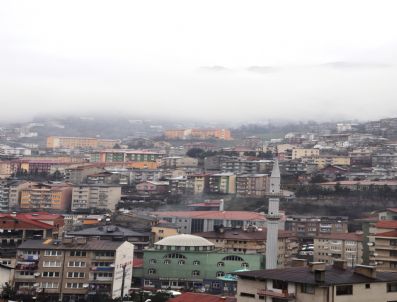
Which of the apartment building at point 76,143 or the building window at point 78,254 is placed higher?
the apartment building at point 76,143

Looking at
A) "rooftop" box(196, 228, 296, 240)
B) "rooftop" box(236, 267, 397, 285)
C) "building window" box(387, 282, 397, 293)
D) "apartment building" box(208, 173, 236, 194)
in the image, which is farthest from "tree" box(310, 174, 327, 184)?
"building window" box(387, 282, 397, 293)

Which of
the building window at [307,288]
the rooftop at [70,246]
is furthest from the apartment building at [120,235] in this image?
the building window at [307,288]

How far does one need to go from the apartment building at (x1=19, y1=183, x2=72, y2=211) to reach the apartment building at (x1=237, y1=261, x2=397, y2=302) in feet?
224

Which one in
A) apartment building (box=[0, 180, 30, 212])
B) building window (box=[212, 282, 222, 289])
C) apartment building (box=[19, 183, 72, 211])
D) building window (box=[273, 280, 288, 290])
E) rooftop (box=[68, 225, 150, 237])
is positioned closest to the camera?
building window (box=[273, 280, 288, 290])

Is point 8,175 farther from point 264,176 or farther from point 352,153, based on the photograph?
point 352,153

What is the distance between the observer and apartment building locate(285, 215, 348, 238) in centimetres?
6788

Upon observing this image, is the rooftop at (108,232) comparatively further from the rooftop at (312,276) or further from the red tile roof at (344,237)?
the rooftop at (312,276)

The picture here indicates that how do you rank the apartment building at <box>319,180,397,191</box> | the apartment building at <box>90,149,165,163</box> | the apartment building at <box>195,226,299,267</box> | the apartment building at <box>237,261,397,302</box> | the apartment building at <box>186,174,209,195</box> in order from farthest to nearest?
the apartment building at <box>90,149,165,163</box> → the apartment building at <box>186,174,209,195</box> → the apartment building at <box>319,180,397,191</box> → the apartment building at <box>195,226,299,267</box> → the apartment building at <box>237,261,397,302</box>


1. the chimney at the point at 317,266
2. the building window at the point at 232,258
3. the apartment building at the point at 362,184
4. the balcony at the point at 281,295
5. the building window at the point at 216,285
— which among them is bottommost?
the building window at the point at 216,285

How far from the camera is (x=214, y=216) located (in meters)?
69.4

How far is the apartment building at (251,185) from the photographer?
91000 millimetres

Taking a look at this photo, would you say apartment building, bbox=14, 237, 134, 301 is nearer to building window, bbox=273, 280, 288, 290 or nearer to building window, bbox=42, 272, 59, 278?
building window, bbox=42, 272, 59, 278

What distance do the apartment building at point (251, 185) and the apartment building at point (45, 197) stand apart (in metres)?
22.0

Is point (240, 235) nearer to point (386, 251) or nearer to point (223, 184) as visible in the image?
point (386, 251)
